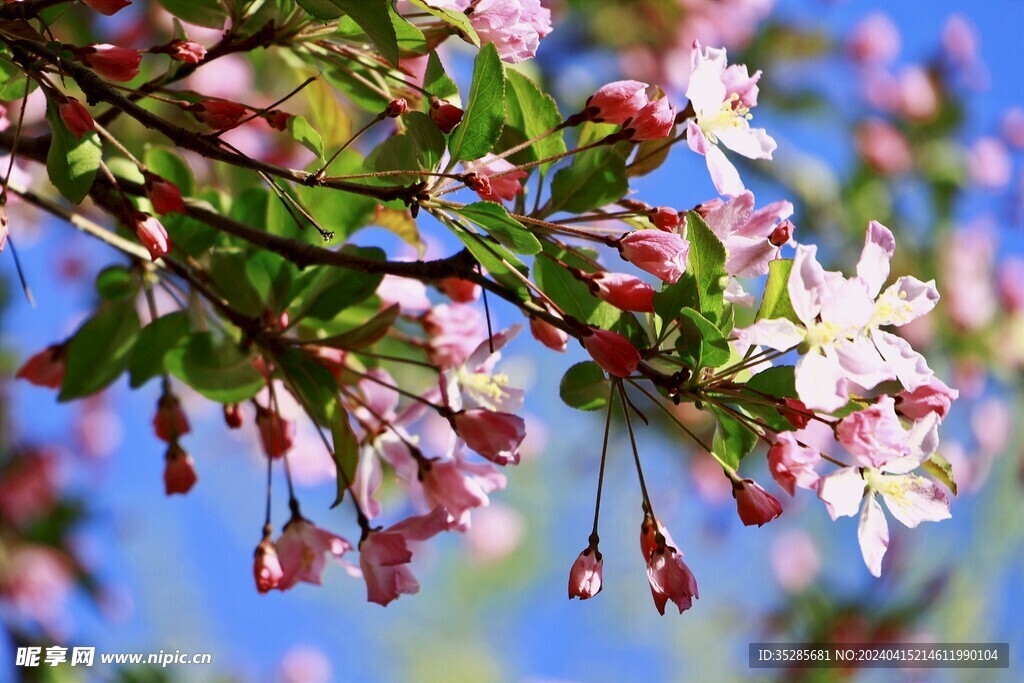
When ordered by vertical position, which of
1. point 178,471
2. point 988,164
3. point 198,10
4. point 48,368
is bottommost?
point 988,164

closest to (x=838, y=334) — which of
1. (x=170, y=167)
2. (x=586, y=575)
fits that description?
(x=586, y=575)

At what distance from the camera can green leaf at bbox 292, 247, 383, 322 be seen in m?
0.93

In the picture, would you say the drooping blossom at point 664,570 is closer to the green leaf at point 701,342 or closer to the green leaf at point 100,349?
the green leaf at point 701,342

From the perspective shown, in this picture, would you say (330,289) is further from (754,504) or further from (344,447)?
(754,504)

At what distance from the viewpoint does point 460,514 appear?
917mm

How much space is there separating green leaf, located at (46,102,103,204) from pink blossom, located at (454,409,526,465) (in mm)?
327

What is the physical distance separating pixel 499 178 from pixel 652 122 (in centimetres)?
13

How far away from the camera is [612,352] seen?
0.72 meters

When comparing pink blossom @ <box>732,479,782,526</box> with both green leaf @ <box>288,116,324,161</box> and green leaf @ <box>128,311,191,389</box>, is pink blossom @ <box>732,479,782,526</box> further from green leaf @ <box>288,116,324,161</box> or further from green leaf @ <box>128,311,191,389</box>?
green leaf @ <box>128,311,191,389</box>

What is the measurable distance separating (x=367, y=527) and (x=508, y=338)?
0.21 metres

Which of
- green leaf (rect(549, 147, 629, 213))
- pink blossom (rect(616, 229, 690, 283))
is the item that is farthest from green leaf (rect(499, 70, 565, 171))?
pink blossom (rect(616, 229, 690, 283))

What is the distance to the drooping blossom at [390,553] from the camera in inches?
35.5

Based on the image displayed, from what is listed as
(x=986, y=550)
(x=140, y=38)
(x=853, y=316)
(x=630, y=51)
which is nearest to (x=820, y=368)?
(x=853, y=316)

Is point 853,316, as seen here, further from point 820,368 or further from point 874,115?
point 874,115
